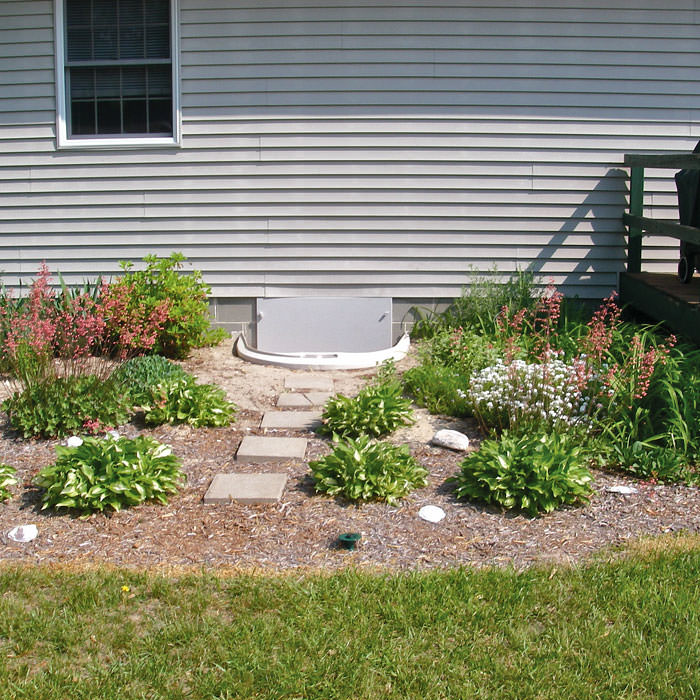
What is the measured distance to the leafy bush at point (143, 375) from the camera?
564 centimetres

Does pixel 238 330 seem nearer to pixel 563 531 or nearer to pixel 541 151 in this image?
pixel 541 151

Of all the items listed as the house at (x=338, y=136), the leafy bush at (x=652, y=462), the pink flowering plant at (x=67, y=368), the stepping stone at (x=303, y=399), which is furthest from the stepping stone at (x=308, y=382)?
the leafy bush at (x=652, y=462)

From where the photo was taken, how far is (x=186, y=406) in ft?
17.9

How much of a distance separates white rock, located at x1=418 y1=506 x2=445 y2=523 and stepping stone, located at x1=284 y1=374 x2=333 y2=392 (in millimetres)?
2311

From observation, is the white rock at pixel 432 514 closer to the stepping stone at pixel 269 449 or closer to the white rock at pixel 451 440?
the white rock at pixel 451 440

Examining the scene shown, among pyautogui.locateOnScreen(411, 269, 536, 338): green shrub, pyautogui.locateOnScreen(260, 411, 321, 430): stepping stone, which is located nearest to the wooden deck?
pyautogui.locateOnScreen(411, 269, 536, 338): green shrub

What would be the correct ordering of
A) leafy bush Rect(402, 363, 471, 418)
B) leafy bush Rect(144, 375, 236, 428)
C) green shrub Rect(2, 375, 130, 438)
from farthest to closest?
leafy bush Rect(402, 363, 471, 418)
leafy bush Rect(144, 375, 236, 428)
green shrub Rect(2, 375, 130, 438)

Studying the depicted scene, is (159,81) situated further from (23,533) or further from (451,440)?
(23,533)

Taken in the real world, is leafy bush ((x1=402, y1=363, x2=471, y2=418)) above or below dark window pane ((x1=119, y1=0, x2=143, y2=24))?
below

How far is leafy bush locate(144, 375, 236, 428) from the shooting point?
213 inches

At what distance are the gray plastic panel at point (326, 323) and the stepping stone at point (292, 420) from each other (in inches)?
81.1

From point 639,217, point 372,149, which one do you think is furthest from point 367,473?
point 639,217

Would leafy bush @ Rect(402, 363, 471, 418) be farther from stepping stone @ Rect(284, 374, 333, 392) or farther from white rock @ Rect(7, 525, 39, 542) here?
white rock @ Rect(7, 525, 39, 542)

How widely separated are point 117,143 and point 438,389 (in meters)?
3.88
